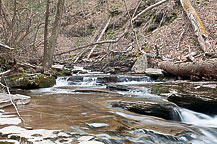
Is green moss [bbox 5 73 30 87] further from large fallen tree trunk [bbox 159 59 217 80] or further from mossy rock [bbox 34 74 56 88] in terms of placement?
large fallen tree trunk [bbox 159 59 217 80]

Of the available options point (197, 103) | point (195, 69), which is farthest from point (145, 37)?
point (197, 103)

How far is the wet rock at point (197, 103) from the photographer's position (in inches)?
176

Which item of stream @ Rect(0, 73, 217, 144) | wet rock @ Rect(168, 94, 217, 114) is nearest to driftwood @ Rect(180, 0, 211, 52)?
wet rock @ Rect(168, 94, 217, 114)

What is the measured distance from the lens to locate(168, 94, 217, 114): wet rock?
4.48m

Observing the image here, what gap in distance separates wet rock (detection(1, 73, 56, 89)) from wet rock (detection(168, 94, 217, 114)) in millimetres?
4632

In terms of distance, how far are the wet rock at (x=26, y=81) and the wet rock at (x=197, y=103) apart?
463 centimetres

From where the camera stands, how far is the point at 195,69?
7.02 m

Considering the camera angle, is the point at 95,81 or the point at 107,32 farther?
the point at 107,32

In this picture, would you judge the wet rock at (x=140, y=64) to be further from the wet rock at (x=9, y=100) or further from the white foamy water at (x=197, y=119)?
the wet rock at (x=9, y=100)

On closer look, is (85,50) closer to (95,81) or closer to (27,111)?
(95,81)

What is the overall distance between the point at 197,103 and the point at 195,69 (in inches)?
104

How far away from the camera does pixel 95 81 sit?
915 centimetres

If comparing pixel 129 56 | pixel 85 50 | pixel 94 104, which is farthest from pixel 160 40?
pixel 94 104

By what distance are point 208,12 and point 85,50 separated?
26.4ft
